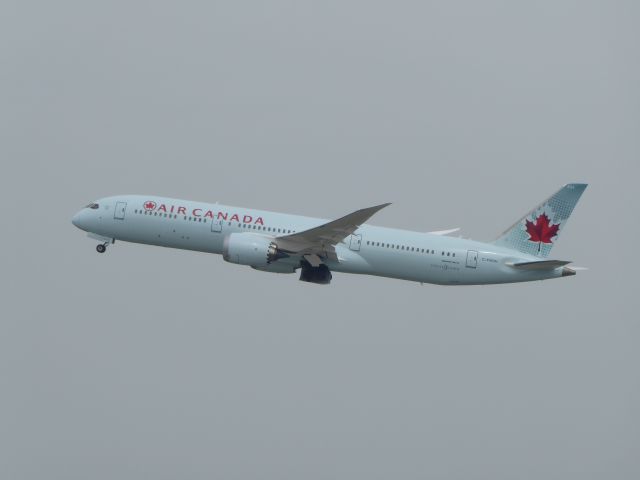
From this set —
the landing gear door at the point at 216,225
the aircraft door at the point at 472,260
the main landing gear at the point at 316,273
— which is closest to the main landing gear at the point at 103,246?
the landing gear door at the point at 216,225

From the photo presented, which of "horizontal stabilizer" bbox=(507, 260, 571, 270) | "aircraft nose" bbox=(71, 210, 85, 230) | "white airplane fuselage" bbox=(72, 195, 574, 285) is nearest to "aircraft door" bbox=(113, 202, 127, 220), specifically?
"white airplane fuselage" bbox=(72, 195, 574, 285)

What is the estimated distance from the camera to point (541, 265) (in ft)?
200

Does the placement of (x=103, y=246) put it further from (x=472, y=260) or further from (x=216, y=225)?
(x=472, y=260)

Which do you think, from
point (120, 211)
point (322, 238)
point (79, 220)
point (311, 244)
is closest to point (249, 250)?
point (311, 244)

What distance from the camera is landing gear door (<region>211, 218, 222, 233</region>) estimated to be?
61.0 meters

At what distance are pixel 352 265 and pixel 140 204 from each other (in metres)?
12.0

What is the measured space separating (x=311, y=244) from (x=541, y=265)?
40.7 ft

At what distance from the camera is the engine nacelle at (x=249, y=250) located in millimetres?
59531

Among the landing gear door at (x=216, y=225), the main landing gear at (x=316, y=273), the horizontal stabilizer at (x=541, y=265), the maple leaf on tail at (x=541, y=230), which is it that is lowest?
the main landing gear at (x=316, y=273)

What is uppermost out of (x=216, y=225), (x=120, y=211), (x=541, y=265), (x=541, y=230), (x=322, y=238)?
(x=541, y=230)

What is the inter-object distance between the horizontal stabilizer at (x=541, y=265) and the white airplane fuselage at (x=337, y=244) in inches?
10.7

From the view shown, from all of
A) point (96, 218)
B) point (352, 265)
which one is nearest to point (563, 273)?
point (352, 265)

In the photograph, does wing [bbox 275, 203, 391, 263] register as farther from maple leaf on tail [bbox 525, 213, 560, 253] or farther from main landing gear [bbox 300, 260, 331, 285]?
maple leaf on tail [bbox 525, 213, 560, 253]

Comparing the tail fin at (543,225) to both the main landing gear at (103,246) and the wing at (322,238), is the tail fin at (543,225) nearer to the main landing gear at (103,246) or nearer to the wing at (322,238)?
the wing at (322,238)
